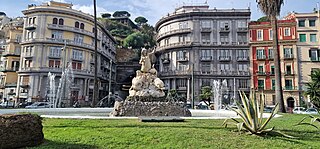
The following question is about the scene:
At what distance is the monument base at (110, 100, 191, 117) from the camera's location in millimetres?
14617

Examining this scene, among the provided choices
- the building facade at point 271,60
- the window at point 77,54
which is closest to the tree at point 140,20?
the window at point 77,54

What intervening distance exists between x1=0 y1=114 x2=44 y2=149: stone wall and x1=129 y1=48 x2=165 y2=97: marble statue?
9108mm

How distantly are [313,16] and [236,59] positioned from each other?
658 inches

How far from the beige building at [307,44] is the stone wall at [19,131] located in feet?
167

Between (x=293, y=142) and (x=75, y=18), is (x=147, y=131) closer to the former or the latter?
(x=293, y=142)

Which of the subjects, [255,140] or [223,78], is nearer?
[255,140]

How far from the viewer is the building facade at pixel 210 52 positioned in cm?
5450

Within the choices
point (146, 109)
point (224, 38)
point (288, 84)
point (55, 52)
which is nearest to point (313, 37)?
point (288, 84)

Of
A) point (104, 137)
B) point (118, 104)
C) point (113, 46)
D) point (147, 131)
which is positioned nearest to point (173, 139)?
point (147, 131)

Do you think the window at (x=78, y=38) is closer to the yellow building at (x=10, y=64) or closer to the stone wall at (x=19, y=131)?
the yellow building at (x=10, y=64)

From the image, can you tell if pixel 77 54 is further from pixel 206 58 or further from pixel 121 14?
pixel 121 14

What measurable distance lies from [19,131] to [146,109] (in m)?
8.62

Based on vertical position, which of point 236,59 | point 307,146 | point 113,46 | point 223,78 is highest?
point 113,46

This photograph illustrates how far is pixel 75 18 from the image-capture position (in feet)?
174
